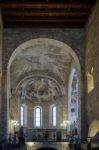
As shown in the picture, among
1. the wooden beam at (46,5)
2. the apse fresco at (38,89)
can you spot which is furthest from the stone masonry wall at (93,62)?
the apse fresco at (38,89)

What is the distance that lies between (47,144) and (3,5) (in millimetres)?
14775

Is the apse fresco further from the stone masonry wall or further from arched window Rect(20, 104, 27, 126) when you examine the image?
the stone masonry wall

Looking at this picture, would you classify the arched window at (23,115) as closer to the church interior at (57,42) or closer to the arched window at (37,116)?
the arched window at (37,116)

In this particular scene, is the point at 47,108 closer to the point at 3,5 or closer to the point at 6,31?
the point at 6,31

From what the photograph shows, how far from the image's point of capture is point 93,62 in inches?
856

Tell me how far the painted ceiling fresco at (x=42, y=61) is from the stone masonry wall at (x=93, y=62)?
8356mm

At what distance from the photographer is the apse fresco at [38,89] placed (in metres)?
39.7

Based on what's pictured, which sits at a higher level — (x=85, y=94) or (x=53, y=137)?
(x=85, y=94)

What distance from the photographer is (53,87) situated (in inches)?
1591

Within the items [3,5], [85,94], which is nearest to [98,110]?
[85,94]

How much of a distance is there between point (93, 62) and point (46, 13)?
4097 mm

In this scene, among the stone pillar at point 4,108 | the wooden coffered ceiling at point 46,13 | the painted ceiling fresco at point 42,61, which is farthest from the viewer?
the painted ceiling fresco at point 42,61

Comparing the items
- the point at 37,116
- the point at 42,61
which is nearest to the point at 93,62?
the point at 42,61

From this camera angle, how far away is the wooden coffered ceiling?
2159cm
